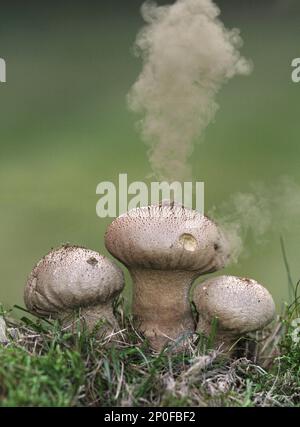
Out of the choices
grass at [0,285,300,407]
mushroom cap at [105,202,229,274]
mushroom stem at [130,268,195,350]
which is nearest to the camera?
grass at [0,285,300,407]

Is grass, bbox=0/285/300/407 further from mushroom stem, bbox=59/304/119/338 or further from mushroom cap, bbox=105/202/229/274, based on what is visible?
mushroom cap, bbox=105/202/229/274

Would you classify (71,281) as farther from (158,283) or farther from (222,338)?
(222,338)

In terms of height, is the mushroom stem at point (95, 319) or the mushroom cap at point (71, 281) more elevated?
the mushroom cap at point (71, 281)

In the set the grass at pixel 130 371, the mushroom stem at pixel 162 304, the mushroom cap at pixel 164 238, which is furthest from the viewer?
the mushroom stem at pixel 162 304

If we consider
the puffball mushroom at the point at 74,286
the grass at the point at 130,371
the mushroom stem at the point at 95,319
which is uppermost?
the puffball mushroom at the point at 74,286

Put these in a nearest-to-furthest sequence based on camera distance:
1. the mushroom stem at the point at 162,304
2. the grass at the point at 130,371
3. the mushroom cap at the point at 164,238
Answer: the grass at the point at 130,371 < the mushroom cap at the point at 164,238 < the mushroom stem at the point at 162,304

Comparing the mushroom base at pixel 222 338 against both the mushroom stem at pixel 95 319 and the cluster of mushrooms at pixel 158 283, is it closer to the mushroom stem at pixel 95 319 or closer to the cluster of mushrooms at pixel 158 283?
the cluster of mushrooms at pixel 158 283

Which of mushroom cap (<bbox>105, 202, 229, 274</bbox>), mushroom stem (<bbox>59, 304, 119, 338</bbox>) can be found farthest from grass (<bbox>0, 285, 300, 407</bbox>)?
mushroom cap (<bbox>105, 202, 229, 274</bbox>)

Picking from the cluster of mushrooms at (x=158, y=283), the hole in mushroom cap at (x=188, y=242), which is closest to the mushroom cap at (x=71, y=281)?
the cluster of mushrooms at (x=158, y=283)

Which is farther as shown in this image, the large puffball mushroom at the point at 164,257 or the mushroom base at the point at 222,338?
the mushroom base at the point at 222,338
